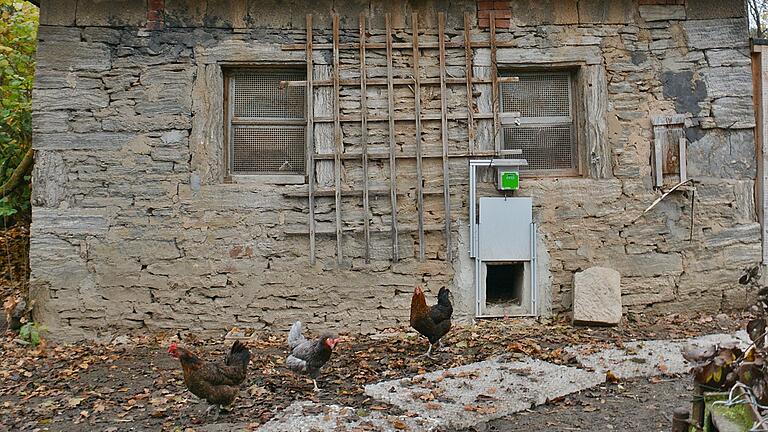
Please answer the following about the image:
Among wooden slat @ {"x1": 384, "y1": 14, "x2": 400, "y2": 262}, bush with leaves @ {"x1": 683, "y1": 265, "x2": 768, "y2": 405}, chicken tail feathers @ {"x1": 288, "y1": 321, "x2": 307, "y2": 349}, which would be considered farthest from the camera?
wooden slat @ {"x1": 384, "y1": 14, "x2": 400, "y2": 262}

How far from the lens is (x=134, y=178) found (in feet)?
19.8

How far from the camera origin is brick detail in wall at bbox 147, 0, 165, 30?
241 inches

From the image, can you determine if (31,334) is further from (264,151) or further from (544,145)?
(544,145)

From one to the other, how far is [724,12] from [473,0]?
97.9 inches

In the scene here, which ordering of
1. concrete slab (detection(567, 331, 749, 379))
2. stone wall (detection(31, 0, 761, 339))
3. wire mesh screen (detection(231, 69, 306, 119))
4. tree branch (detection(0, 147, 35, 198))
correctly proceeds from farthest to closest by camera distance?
tree branch (detection(0, 147, 35, 198)) → wire mesh screen (detection(231, 69, 306, 119)) → stone wall (detection(31, 0, 761, 339)) → concrete slab (detection(567, 331, 749, 379))

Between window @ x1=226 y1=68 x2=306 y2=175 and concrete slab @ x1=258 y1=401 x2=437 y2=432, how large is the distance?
2.85 m

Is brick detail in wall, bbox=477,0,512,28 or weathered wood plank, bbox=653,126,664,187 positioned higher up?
brick detail in wall, bbox=477,0,512,28

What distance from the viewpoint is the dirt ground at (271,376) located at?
13.6ft

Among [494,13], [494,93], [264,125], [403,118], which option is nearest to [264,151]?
[264,125]

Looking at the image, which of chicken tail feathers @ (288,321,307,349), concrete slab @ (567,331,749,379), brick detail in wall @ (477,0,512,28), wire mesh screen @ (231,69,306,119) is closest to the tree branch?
wire mesh screen @ (231,69,306,119)

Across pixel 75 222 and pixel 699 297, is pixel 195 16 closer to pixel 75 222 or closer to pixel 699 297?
pixel 75 222

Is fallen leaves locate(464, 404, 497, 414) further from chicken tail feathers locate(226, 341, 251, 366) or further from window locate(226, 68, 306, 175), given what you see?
window locate(226, 68, 306, 175)

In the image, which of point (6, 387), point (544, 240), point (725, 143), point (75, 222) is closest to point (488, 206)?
point (544, 240)

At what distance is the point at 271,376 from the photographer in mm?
4977
